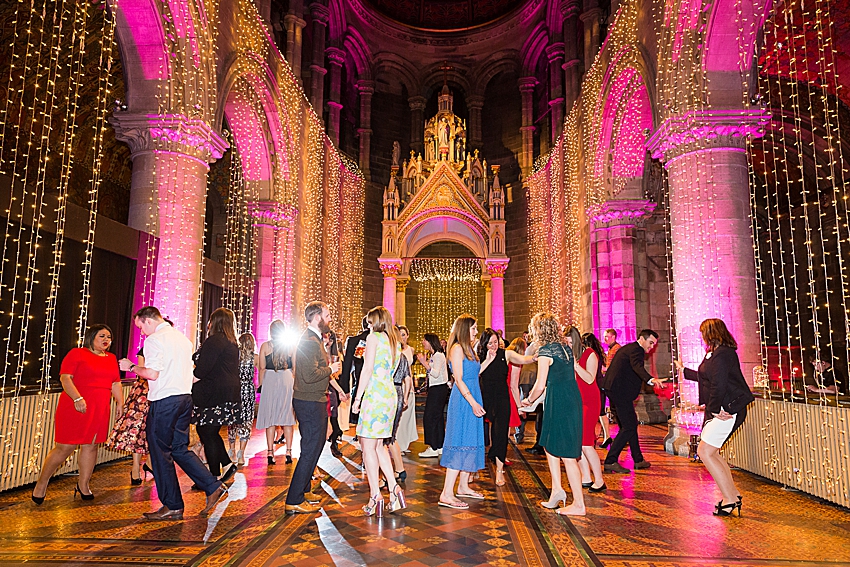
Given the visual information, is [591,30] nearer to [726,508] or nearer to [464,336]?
[464,336]

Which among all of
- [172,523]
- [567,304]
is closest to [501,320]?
[567,304]

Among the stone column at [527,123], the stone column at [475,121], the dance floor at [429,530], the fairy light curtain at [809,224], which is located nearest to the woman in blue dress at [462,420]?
the dance floor at [429,530]

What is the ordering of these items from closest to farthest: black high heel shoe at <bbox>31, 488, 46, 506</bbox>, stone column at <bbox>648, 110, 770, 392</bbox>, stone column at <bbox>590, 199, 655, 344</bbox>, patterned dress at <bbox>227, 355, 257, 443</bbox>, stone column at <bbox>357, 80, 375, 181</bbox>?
black high heel shoe at <bbox>31, 488, 46, 506</bbox>
patterned dress at <bbox>227, 355, 257, 443</bbox>
stone column at <bbox>648, 110, 770, 392</bbox>
stone column at <bbox>590, 199, 655, 344</bbox>
stone column at <bbox>357, 80, 375, 181</bbox>

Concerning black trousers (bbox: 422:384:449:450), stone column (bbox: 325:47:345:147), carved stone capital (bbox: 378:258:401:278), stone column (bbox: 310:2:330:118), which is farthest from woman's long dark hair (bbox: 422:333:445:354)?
stone column (bbox: 325:47:345:147)

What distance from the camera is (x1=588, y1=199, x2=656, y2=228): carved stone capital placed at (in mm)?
10398

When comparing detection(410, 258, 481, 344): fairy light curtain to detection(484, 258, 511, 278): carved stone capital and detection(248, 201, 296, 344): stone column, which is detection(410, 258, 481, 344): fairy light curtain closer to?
detection(484, 258, 511, 278): carved stone capital

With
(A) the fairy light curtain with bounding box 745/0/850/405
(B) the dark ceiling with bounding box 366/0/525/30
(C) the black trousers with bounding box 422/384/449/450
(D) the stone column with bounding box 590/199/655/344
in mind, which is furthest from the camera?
(B) the dark ceiling with bounding box 366/0/525/30

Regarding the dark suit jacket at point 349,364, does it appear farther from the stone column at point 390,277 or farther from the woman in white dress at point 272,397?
the stone column at point 390,277

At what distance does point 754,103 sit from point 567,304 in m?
6.57

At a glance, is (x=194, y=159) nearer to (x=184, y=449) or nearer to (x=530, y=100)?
(x=184, y=449)

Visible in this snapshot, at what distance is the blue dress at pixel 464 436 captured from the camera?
418cm

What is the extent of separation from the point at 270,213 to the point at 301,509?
823 cm

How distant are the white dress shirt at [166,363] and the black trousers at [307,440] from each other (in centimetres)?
80

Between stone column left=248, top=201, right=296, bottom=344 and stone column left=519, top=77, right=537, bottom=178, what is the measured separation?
824 centimetres
